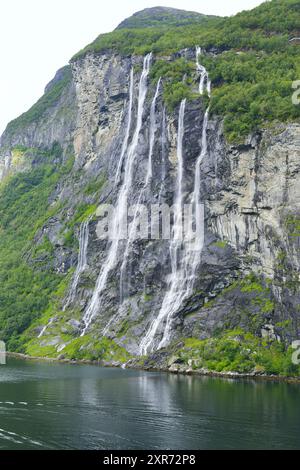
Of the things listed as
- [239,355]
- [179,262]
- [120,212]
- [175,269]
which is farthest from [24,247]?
[239,355]

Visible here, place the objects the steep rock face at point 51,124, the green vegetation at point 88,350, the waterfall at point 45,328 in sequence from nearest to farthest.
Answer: the green vegetation at point 88,350, the waterfall at point 45,328, the steep rock face at point 51,124

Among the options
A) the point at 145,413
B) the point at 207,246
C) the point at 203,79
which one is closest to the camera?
the point at 145,413

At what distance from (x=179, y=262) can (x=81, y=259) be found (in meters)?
26.5

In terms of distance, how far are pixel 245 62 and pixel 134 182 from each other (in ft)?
93.2

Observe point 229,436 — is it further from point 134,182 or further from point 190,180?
point 134,182

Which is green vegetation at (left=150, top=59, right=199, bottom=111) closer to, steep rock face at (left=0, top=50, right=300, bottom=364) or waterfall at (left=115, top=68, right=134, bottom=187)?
steep rock face at (left=0, top=50, right=300, bottom=364)

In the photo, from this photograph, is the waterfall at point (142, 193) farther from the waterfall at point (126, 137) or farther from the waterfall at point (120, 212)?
the waterfall at point (126, 137)

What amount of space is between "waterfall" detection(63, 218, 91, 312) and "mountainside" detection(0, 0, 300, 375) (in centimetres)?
38

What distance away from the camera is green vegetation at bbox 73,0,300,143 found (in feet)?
298

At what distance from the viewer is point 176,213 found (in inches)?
3748

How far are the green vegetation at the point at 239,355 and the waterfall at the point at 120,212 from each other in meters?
23.3

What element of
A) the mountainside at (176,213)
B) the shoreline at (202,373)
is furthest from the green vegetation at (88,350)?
the shoreline at (202,373)

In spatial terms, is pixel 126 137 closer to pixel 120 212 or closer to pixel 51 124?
pixel 120 212

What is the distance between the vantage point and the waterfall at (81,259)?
107 metres
